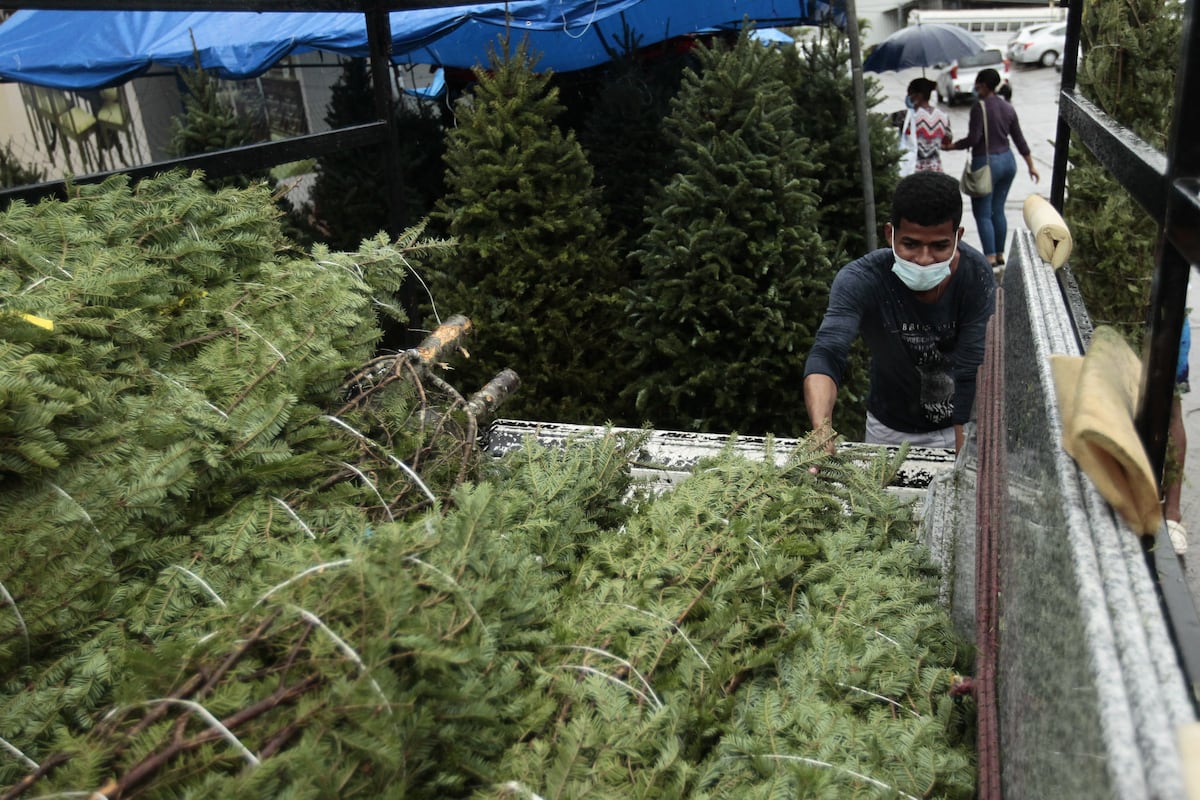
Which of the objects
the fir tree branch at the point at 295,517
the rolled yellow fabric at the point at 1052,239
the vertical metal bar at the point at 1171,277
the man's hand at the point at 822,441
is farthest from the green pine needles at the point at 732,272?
the vertical metal bar at the point at 1171,277

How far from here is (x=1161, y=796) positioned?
770mm

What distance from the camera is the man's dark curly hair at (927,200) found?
3314mm

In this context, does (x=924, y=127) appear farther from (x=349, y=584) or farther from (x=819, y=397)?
(x=349, y=584)

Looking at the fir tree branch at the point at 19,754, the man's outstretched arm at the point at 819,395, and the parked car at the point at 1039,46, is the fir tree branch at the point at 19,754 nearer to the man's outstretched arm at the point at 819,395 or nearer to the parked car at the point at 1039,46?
the man's outstretched arm at the point at 819,395

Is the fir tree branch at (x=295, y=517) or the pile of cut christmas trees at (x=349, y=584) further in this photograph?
the fir tree branch at (x=295, y=517)

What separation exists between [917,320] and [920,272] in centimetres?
26

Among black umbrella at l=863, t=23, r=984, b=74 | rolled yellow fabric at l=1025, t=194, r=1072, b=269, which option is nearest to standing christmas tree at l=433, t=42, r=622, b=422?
rolled yellow fabric at l=1025, t=194, r=1072, b=269

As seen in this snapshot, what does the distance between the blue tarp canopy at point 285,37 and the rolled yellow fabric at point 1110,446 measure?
7565 millimetres

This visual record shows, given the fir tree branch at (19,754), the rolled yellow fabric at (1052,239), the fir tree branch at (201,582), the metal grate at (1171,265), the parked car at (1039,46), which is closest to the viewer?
the metal grate at (1171,265)

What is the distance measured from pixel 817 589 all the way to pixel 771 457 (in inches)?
25.0

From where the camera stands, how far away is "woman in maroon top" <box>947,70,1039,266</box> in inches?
369

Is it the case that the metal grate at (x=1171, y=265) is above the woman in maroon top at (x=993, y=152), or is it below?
above

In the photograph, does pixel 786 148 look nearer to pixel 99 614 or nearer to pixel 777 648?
pixel 777 648

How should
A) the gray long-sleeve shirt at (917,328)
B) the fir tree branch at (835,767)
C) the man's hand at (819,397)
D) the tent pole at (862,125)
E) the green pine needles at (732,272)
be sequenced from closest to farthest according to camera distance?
the fir tree branch at (835,767), the man's hand at (819,397), the gray long-sleeve shirt at (917,328), the green pine needles at (732,272), the tent pole at (862,125)
